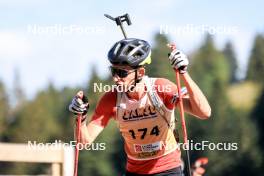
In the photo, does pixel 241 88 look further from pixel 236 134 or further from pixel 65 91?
pixel 236 134

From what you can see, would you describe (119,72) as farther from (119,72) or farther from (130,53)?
(130,53)

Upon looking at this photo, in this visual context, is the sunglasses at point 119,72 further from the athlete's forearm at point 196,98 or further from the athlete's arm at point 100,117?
the athlete's forearm at point 196,98

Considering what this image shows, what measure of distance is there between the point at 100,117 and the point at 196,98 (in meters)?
1.05

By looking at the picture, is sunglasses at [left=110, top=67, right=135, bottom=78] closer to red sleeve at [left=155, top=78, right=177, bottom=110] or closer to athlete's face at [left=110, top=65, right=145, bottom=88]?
athlete's face at [left=110, top=65, right=145, bottom=88]

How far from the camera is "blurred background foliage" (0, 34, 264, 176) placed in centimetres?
7194

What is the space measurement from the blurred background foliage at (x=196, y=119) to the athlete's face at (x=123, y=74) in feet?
145

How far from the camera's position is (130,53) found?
6.74 meters

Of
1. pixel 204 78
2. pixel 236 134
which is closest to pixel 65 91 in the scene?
pixel 204 78

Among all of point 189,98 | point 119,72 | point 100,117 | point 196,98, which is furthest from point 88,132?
point 196,98

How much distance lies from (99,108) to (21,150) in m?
3.05

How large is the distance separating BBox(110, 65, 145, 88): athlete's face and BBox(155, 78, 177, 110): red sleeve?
0.24 metres

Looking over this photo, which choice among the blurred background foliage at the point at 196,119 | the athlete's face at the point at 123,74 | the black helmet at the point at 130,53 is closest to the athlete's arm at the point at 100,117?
the athlete's face at the point at 123,74

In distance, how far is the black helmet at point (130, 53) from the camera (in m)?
6.71

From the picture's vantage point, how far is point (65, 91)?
4894 inches
